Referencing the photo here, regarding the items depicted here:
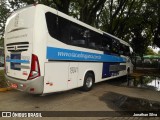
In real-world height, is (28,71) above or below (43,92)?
above

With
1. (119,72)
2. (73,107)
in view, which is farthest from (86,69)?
(119,72)

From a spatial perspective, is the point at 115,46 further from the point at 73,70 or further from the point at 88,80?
the point at 73,70

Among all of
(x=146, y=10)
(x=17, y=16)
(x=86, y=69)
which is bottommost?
(x=86, y=69)

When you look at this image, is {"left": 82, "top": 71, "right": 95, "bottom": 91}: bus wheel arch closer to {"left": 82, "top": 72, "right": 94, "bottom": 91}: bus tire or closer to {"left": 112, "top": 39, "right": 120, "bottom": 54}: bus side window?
{"left": 82, "top": 72, "right": 94, "bottom": 91}: bus tire

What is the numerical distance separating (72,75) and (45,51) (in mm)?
1857

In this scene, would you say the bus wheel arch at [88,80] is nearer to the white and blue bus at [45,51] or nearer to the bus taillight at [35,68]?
the white and blue bus at [45,51]

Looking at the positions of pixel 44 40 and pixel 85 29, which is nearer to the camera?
pixel 44 40

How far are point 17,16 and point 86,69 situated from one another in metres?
3.87

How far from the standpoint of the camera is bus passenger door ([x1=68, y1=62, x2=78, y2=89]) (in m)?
7.45

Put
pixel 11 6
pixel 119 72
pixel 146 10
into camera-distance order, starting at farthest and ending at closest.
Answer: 1. pixel 146 10
2. pixel 11 6
3. pixel 119 72

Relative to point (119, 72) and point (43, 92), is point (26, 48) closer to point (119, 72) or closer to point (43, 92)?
point (43, 92)

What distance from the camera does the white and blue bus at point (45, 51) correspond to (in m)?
6.14

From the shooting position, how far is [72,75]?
24.9ft

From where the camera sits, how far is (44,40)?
6230mm
